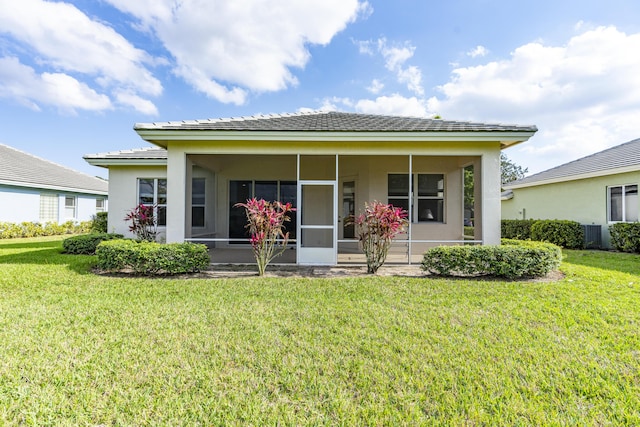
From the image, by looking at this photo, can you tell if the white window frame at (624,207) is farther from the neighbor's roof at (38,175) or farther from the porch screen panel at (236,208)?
the neighbor's roof at (38,175)

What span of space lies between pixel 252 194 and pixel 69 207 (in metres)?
15.8

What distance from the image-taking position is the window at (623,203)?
11662mm

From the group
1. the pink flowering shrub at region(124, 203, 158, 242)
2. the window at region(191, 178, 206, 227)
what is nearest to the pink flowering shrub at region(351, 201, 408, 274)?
the pink flowering shrub at region(124, 203, 158, 242)

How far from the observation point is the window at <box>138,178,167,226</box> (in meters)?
11.6

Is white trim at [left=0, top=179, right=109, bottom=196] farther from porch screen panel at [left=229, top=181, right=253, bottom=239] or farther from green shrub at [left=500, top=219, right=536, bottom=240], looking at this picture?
green shrub at [left=500, top=219, right=536, bottom=240]

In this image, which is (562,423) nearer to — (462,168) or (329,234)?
(329,234)

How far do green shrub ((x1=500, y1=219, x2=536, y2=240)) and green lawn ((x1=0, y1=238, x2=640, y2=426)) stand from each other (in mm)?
11270

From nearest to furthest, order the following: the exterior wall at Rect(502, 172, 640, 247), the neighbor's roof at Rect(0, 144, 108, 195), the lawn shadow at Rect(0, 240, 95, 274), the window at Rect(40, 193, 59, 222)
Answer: the lawn shadow at Rect(0, 240, 95, 274) < the exterior wall at Rect(502, 172, 640, 247) < the neighbor's roof at Rect(0, 144, 108, 195) < the window at Rect(40, 193, 59, 222)

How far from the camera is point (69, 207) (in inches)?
792

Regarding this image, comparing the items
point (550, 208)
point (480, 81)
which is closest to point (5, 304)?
point (480, 81)

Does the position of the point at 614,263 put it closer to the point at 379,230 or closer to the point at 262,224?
the point at 379,230

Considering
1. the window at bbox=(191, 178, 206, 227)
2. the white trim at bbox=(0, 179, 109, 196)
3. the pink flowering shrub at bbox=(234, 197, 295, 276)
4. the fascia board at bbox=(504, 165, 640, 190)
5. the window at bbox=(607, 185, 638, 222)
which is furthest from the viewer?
the white trim at bbox=(0, 179, 109, 196)

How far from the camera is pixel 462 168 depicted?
426 inches

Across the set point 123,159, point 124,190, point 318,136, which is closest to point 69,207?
point 124,190
